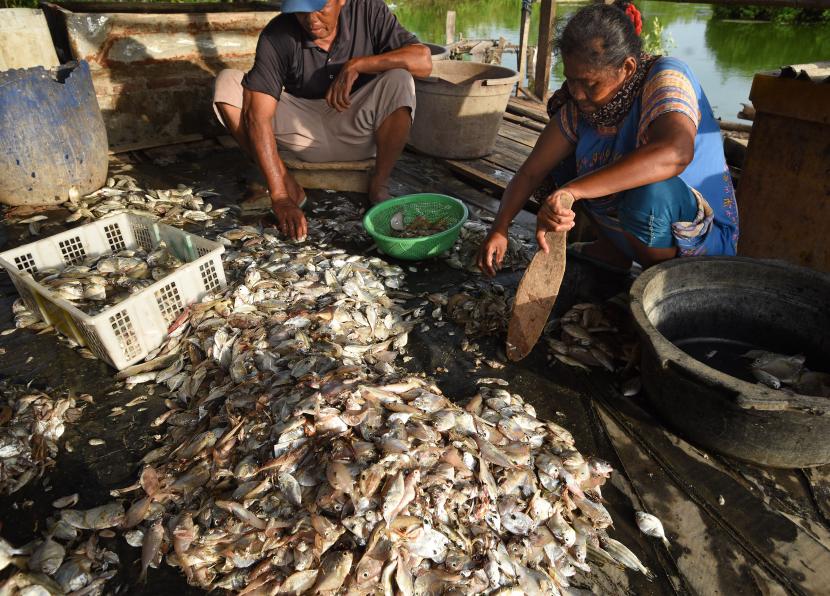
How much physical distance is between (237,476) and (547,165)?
1.99 metres

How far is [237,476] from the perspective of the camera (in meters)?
1.70

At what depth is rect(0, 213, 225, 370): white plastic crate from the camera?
2.19 metres

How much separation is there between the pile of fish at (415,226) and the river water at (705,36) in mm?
9504

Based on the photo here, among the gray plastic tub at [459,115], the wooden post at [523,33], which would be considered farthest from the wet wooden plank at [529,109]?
the gray plastic tub at [459,115]

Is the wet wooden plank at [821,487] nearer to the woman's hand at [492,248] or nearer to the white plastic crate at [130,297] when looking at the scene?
the woman's hand at [492,248]

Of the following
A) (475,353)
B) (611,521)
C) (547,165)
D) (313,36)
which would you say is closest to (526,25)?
(313,36)

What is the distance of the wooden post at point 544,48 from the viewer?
513 cm

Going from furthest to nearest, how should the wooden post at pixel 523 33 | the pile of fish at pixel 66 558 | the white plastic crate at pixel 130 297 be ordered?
the wooden post at pixel 523 33
the white plastic crate at pixel 130 297
the pile of fish at pixel 66 558

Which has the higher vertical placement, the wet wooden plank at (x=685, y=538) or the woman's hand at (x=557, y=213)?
the woman's hand at (x=557, y=213)

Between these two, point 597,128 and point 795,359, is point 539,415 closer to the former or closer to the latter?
point 795,359

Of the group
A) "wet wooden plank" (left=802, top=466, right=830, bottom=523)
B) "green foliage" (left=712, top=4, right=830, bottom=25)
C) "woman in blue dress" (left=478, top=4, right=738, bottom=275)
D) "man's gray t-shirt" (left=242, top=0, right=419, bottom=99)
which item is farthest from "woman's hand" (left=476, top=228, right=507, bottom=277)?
"green foliage" (left=712, top=4, right=830, bottom=25)

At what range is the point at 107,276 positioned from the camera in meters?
2.61

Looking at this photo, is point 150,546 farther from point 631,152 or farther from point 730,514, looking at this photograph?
point 631,152

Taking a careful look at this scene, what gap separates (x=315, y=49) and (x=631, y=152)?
2.29 m
